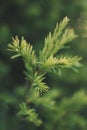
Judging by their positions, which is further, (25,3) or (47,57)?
(25,3)

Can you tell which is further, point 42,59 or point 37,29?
point 37,29

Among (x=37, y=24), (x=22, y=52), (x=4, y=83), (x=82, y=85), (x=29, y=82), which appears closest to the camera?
(x=22, y=52)

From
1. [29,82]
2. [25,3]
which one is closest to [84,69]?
[25,3]

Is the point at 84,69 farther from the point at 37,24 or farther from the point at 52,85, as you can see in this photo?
Answer: the point at 37,24

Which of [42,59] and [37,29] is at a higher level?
[37,29]

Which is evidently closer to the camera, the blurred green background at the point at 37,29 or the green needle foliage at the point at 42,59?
the green needle foliage at the point at 42,59

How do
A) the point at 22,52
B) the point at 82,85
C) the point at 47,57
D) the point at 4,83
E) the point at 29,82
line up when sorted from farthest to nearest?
the point at 82,85 → the point at 4,83 → the point at 29,82 → the point at 47,57 → the point at 22,52

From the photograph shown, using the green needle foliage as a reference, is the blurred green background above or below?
above

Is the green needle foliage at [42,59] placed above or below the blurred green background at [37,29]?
below

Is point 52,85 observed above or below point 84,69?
below

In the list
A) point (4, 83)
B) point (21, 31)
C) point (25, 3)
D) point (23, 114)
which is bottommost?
point (23, 114)

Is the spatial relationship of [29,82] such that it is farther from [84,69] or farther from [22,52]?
[84,69]
